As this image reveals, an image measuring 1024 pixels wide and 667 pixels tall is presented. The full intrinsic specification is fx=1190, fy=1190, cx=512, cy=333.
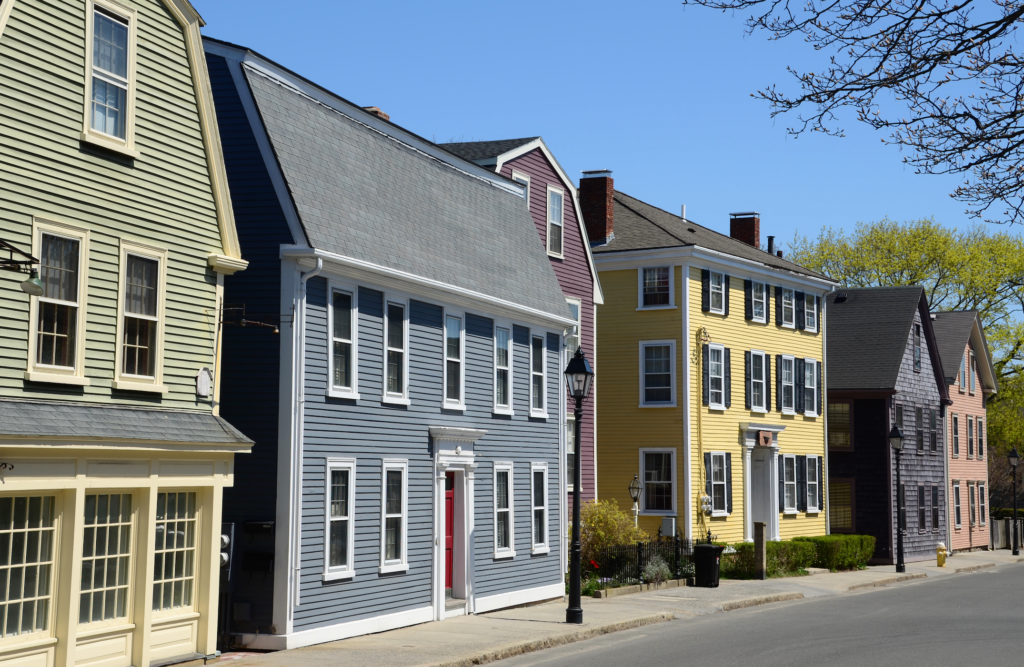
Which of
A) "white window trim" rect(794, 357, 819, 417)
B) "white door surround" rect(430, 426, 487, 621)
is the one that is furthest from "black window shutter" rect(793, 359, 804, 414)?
"white door surround" rect(430, 426, 487, 621)

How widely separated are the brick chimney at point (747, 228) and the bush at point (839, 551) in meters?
12.5

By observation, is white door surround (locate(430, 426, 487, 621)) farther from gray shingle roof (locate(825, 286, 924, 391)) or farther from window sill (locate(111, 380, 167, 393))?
gray shingle roof (locate(825, 286, 924, 391))

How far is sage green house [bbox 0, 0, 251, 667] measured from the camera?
44.1ft

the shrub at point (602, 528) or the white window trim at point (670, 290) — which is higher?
the white window trim at point (670, 290)

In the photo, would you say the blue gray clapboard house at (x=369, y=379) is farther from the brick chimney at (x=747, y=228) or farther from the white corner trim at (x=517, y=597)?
the brick chimney at (x=747, y=228)

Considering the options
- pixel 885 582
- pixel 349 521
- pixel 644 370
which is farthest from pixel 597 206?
pixel 349 521

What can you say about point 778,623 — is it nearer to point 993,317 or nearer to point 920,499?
point 920,499

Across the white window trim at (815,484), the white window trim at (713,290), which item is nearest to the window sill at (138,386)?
the white window trim at (713,290)

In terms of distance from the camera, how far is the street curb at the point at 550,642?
1680cm

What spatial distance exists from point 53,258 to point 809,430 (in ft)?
112

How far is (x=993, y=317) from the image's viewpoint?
71.2m

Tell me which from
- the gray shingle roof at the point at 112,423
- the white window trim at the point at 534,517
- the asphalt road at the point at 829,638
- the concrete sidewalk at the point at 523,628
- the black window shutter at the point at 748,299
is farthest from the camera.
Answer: the black window shutter at the point at 748,299

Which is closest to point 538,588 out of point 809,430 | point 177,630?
point 177,630

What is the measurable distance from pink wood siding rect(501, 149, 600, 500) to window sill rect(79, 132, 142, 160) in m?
15.1
